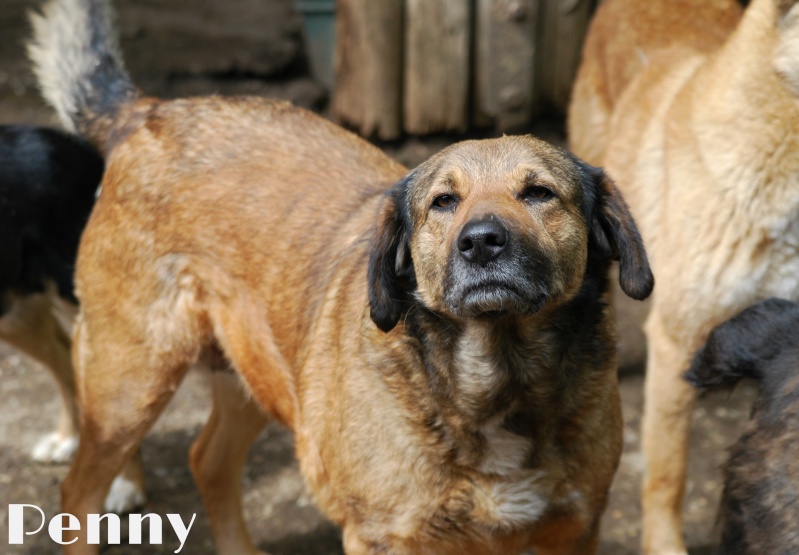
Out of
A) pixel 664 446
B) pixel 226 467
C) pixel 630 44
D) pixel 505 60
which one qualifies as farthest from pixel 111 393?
pixel 505 60

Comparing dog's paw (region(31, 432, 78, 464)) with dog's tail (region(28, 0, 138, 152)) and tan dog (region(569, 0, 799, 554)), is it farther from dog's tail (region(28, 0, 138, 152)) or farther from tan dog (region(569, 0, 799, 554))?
tan dog (region(569, 0, 799, 554))

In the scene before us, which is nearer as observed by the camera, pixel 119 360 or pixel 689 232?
pixel 119 360

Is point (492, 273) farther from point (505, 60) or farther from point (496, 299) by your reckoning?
point (505, 60)

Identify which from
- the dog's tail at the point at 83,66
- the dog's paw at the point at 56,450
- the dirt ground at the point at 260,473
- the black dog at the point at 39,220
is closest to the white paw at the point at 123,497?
the dirt ground at the point at 260,473

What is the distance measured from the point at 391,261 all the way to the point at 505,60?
13.1 ft

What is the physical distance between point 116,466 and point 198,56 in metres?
4.46

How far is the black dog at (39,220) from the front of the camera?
4254 millimetres

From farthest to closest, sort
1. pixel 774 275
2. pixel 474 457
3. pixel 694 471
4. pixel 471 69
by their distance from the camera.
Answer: pixel 471 69 < pixel 694 471 < pixel 774 275 < pixel 474 457

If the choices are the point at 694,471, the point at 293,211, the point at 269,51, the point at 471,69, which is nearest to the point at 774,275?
the point at 694,471

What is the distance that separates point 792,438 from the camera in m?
2.83

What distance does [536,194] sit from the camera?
9.44ft

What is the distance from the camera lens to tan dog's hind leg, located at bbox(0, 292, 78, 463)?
455 cm

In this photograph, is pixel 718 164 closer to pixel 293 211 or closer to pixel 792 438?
pixel 792 438

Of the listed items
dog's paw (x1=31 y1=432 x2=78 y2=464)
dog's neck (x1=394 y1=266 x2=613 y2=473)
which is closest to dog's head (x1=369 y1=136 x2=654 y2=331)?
dog's neck (x1=394 y1=266 x2=613 y2=473)
